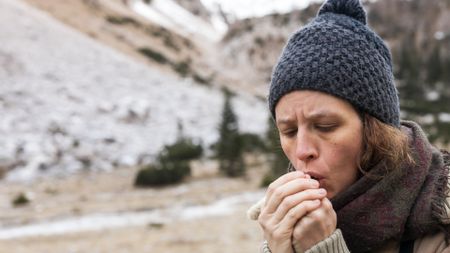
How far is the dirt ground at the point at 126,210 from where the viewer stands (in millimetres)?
14102

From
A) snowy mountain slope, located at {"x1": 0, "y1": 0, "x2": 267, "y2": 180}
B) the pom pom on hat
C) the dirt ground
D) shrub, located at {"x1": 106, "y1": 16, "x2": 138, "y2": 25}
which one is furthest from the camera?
shrub, located at {"x1": 106, "y1": 16, "x2": 138, "y2": 25}

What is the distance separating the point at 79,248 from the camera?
47.2ft

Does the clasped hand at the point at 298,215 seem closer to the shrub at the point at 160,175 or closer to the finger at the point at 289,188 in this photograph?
the finger at the point at 289,188

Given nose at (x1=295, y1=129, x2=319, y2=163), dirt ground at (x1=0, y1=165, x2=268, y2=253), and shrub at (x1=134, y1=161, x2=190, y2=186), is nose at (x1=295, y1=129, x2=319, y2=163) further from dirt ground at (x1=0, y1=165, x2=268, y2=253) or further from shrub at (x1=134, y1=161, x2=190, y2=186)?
A: shrub at (x1=134, y1=161, x2=190, y2=186)

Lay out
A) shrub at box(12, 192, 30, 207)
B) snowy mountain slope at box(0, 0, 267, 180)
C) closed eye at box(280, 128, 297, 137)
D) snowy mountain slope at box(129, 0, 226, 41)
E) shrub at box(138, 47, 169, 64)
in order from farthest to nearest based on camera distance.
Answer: snowy mountain slope at box(129, 0, 226, 41) < shrub at box(138, 47, 169, 64) < snowy mountain slope at box(0, 0, 267, 180) < shrub at box(12, 192, 30, 207) < closed eye at box(280, 128, 297, 137)

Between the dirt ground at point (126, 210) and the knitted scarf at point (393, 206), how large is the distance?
10727mm

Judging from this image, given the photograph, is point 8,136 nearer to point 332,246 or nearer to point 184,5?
point 332,246

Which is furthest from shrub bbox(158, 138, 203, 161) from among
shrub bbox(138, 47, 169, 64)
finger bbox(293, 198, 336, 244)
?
finger bbox(293, 198, 336, 244)

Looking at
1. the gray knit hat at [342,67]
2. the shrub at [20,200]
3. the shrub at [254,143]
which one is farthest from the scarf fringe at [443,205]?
the shrub at [254,143]

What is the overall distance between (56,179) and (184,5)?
303 feet

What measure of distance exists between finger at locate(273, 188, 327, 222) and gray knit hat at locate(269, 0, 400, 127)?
41cm

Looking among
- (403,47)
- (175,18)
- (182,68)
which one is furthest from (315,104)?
(175,18)

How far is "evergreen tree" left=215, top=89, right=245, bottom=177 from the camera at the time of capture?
28906 mm

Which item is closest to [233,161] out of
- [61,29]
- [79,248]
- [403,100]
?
[79,248]
